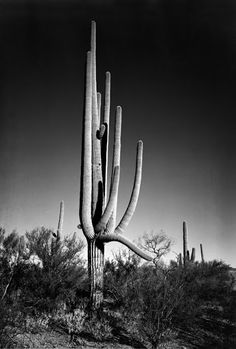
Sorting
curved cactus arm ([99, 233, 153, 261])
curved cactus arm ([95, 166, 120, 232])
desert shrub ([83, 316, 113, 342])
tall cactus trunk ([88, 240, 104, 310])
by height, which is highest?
curved cactus arm ([95, 166, 120, 232])

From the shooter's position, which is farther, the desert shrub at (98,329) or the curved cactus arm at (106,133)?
the curved cactus arm at (106,133)

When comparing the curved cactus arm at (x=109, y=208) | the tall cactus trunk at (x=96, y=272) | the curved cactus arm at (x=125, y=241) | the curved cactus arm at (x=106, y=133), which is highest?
the curved cactus arm at (x=106, y=133)

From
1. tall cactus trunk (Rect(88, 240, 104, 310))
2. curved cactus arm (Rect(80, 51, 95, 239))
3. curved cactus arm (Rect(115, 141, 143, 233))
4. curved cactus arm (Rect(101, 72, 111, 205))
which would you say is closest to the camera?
tall cactus trunk (Rect(88, 240, 104, 310))

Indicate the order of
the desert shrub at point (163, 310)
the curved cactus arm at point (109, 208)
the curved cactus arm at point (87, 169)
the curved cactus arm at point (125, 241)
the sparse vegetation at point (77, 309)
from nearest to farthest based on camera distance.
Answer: the sparse vegetation at point (77, 309), the desert shrub at point (163, 310), the curved cactus arm at point (125, 241), the curved cactus arm at point (87, 169), the curved cactus arm at point (109, 208)

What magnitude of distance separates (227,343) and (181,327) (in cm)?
125

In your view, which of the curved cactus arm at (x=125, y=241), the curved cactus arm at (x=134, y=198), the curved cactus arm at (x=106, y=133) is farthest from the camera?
the curved cactus arm at (x=106, y=133)

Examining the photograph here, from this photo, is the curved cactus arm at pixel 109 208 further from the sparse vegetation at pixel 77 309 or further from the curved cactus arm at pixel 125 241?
the sparse vegetation at pixel 77 309

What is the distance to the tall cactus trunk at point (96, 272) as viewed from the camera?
6836 millimetres

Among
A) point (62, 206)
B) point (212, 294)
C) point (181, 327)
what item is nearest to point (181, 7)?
point (181, 327)

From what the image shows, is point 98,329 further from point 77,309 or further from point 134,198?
point 134,198

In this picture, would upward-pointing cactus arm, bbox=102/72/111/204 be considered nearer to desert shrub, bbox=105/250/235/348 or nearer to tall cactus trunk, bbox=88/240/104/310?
tall cactus trunk, bbox=88/240/104/310

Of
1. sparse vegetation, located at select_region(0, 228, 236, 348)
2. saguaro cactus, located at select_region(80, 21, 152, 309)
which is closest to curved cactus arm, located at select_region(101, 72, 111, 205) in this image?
saguaro cactus, located at select_region(80, 21, 152, 309)

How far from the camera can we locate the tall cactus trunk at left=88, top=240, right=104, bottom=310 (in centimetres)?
684

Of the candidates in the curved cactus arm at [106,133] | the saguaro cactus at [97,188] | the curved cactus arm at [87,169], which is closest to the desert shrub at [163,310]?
the saguaro cactus at [97,188]
